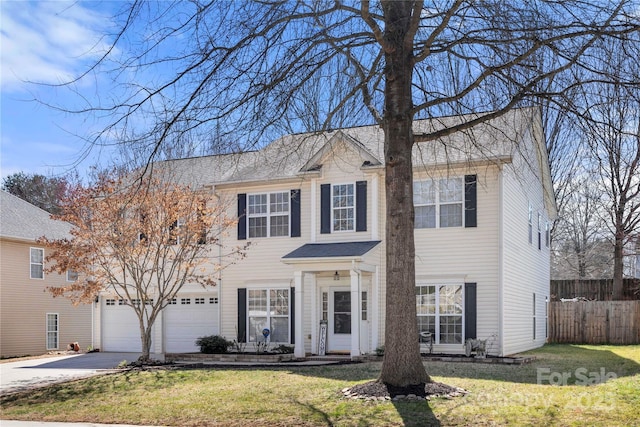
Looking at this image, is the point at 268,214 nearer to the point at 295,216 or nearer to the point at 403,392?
the point at 295,216

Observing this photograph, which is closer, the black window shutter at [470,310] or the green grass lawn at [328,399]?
the green grass lawn at [328,399]

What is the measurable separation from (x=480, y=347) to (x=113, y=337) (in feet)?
45.8

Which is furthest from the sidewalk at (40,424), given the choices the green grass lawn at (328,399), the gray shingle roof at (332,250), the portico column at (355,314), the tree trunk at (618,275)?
the tree trunk at (618,275)

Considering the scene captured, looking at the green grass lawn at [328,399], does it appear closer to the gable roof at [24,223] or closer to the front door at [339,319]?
the front door at [339,319]

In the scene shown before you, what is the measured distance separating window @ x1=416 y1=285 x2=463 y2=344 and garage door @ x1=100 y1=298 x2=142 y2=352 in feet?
36.2

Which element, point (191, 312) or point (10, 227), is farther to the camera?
point (10, 227)

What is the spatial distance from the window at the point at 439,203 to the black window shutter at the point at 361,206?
5.09 ft

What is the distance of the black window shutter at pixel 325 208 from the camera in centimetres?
2062

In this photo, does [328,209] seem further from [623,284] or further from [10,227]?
[623,284]

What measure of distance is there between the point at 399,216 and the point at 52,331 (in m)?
22.3

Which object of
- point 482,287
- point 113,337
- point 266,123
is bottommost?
point 113,337

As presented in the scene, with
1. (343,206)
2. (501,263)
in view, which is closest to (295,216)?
(343,206)

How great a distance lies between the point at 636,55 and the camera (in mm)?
9484

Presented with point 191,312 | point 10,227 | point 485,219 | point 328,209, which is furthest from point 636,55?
point 10,227
